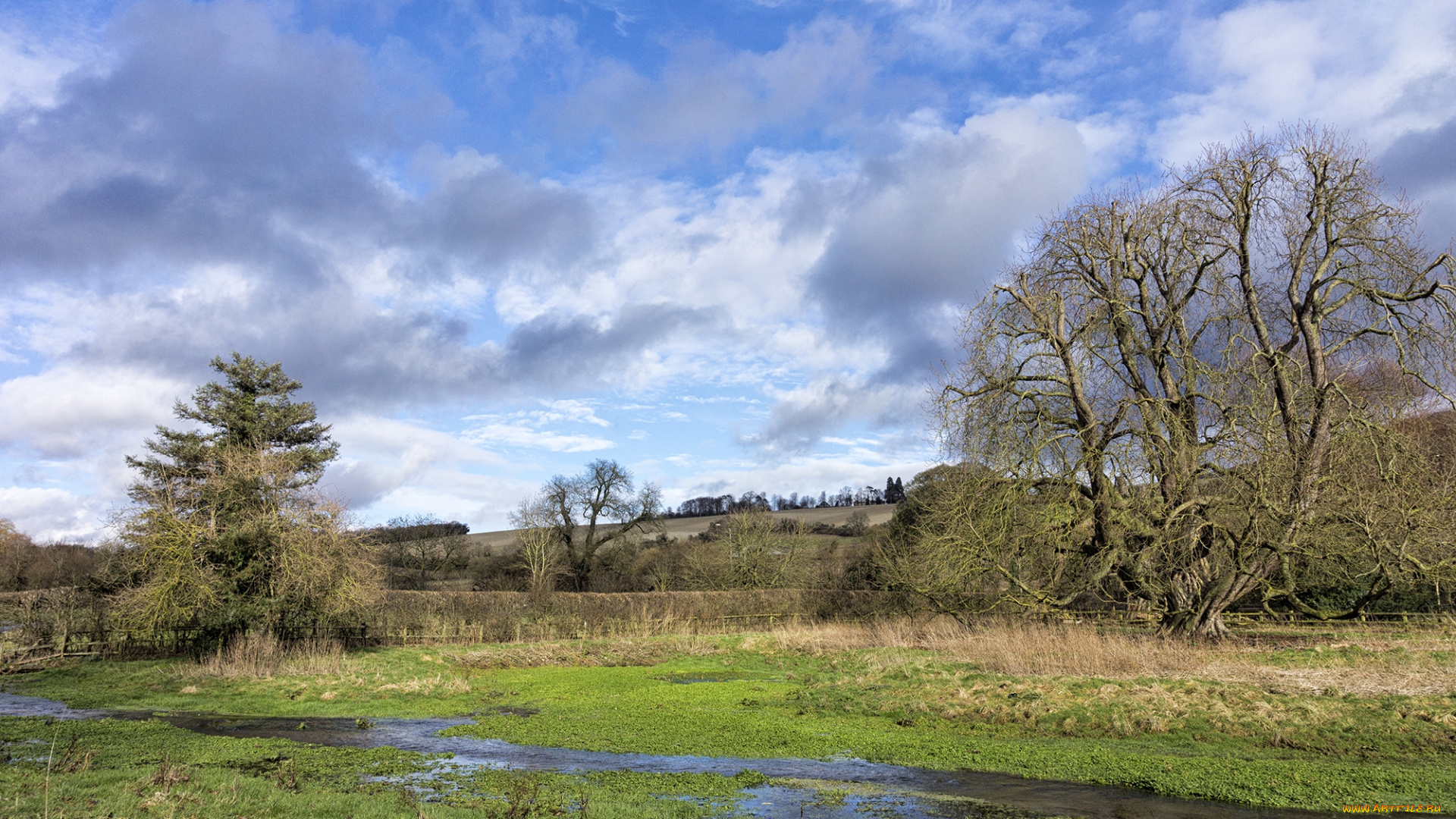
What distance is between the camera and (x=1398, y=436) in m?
17.5

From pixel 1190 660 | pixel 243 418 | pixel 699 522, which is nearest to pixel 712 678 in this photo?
pixel 1190 660

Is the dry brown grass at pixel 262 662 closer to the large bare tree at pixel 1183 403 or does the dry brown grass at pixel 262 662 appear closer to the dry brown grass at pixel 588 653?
the dry brown grass at pixel 588 653

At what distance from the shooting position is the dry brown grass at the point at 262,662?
19406 mm

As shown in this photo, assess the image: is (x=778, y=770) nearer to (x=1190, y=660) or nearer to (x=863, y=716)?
(x=863, y=716)

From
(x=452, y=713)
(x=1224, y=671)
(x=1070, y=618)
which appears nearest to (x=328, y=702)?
(x=452, y=713)

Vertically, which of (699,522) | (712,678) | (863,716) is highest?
(699,522)

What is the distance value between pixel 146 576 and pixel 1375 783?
2758 cm

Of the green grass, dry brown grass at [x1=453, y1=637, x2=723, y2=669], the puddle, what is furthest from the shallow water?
dry brown grass at [x1=453, y1=637, x2=723, y2=669]

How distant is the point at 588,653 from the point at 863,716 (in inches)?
553

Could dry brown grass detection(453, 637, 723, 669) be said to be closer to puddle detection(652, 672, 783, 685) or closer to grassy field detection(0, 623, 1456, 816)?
grassy field detection(0, 623, 1456, 816)

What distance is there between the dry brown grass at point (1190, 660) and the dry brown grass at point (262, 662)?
15.8 metres

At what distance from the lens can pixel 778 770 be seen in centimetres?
1053

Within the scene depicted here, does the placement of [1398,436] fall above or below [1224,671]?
above

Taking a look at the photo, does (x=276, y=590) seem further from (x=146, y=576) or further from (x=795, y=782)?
(x=795, y=782)
